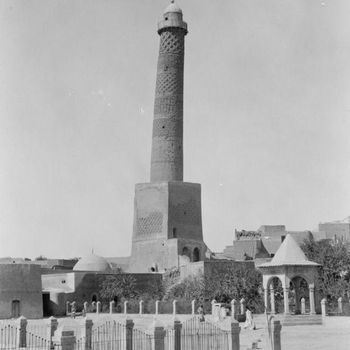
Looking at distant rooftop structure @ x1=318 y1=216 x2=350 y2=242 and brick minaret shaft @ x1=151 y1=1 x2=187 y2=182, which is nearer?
Answer: brick minaret shaft @ x1=151 y1=1 x2=187 y2=182

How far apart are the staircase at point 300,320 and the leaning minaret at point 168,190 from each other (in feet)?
63.7

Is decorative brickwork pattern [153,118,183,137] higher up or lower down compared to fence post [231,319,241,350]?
higher up

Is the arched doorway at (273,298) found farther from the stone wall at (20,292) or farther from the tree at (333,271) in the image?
the stone wall at (20,292)

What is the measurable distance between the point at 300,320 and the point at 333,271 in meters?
11.2

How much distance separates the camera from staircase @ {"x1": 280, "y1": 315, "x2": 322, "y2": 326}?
84.5 ft

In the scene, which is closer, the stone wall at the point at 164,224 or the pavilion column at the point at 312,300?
the pavilion column at the point at 312,300

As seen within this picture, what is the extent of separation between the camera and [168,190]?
156 ft

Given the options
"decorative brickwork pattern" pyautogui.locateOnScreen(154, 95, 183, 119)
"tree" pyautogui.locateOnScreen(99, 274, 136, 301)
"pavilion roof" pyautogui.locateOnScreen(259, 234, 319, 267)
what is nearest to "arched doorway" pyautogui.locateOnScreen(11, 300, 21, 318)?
"tree" pyautogui.locateOnScreen(99, 274, 136, 301)

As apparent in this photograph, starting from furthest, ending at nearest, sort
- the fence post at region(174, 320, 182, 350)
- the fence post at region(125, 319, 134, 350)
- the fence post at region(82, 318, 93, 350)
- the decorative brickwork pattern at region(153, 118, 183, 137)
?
the decorative brickwork pattern at region(153, 118, 183, 137), the fence post at region(82, 318, 93, 350), the fence post at region(125, 319, 134, 350), the fence post at region(174, 320, 182, 350)

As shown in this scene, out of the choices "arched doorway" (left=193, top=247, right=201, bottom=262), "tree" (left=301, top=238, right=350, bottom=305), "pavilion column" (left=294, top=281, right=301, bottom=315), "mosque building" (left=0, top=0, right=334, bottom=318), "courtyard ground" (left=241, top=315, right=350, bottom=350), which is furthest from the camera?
"arched doorway" (left=193, top=247, right=201, bottom=262)

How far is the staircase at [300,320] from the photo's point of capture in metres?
25.8

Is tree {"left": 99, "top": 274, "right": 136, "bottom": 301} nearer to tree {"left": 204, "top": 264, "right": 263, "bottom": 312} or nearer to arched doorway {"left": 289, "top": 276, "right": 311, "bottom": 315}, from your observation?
tree {"left": 204, "top": 264, "right": 263, "bottom": 312}

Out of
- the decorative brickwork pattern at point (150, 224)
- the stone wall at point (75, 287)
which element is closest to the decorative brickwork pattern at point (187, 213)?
the decorative brickwork pattern at point (150, 224)

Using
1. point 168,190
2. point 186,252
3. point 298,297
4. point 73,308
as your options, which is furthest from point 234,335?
point 168,190
